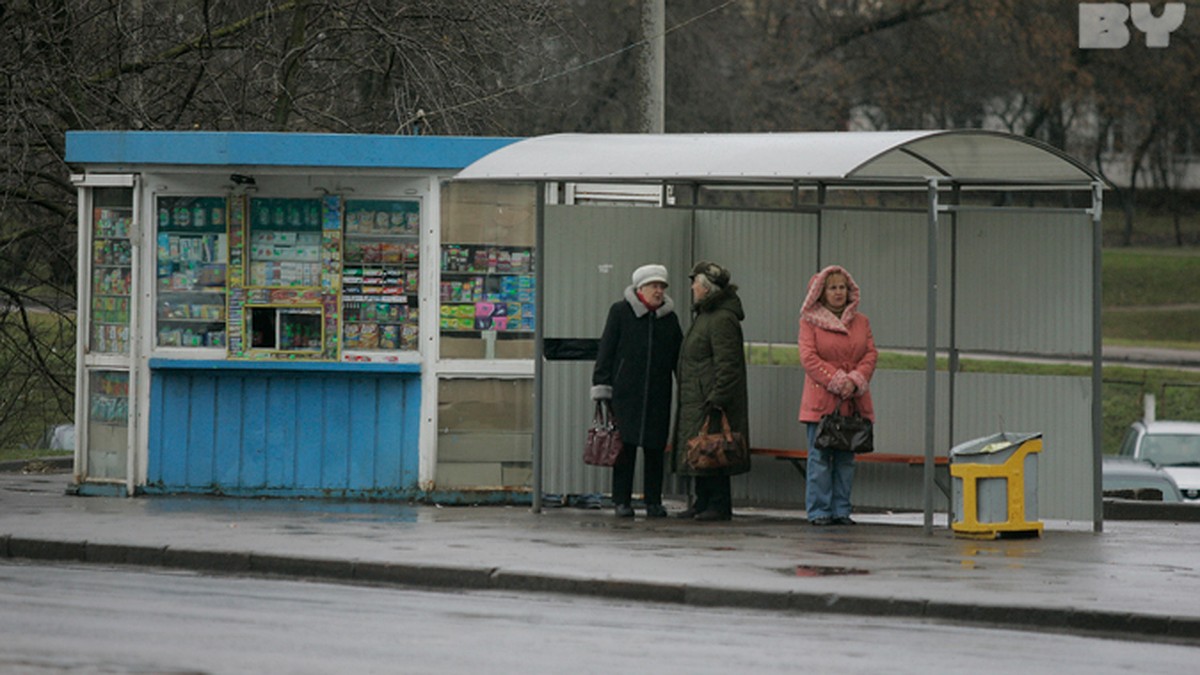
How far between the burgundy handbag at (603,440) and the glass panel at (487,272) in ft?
3.91

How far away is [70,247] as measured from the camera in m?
22.9

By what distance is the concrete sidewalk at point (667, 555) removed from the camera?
11031mm

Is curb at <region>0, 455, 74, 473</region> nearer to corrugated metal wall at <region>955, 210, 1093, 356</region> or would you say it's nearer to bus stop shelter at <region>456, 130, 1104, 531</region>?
bus stop shelter at <region>456, 130, 1104, 531</region>

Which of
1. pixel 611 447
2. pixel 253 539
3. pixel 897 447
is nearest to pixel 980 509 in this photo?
pixel 897 447

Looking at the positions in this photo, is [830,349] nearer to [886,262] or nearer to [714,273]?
[714,273]

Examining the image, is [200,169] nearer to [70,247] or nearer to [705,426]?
[705,426]

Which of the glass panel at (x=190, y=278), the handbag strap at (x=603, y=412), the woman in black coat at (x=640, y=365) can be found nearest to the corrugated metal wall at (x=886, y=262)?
the woman in black coat at (x=640, y=365)

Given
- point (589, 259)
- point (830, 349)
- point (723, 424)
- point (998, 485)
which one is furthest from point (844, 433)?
point (589, 259)

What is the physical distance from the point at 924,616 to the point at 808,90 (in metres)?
37.2

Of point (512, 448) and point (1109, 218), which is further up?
point (1109, 218)

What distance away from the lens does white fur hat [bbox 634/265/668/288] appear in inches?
607

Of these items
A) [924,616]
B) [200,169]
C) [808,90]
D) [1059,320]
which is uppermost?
[808,90]

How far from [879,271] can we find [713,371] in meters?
1.78

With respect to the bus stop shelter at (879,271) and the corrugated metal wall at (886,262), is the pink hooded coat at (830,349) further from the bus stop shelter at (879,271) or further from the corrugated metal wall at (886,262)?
the corrugated metal wall at (886,262)
